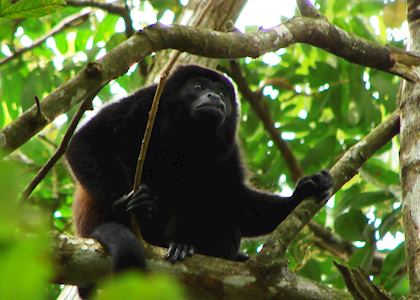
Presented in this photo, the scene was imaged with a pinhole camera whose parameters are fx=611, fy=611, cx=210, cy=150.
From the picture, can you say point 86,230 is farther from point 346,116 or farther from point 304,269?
point 346,116

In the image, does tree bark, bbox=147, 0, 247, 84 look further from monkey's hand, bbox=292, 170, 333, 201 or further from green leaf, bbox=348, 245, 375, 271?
green leaf, bbox=348, 245, 375, 271

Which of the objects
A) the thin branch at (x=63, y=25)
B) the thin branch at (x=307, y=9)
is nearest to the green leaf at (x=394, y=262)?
the thin branch at (x=307, y=9)

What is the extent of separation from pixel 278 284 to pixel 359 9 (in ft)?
9.12

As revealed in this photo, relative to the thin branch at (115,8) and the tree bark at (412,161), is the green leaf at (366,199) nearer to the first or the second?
the tree bark at (412,161)

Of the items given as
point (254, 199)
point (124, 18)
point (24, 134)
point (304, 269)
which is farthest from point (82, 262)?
point (124, 18)

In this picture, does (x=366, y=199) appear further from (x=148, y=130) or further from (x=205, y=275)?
(x=148, y=130)

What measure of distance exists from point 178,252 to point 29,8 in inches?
46.7

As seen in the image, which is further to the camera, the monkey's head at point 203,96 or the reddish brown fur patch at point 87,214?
the monkey's head at point 203,96

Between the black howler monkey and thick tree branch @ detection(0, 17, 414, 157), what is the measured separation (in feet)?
2.02

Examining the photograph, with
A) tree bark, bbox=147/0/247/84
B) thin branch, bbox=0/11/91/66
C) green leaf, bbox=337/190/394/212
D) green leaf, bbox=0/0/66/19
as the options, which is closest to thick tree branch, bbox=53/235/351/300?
green leaf, bbox=0/0/66/19

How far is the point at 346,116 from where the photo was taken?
4332 millimetres

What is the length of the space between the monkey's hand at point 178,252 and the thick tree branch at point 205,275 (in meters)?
0.02

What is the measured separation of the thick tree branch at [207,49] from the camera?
1522 millimetres

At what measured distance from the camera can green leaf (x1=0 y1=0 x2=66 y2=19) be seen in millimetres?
1210
